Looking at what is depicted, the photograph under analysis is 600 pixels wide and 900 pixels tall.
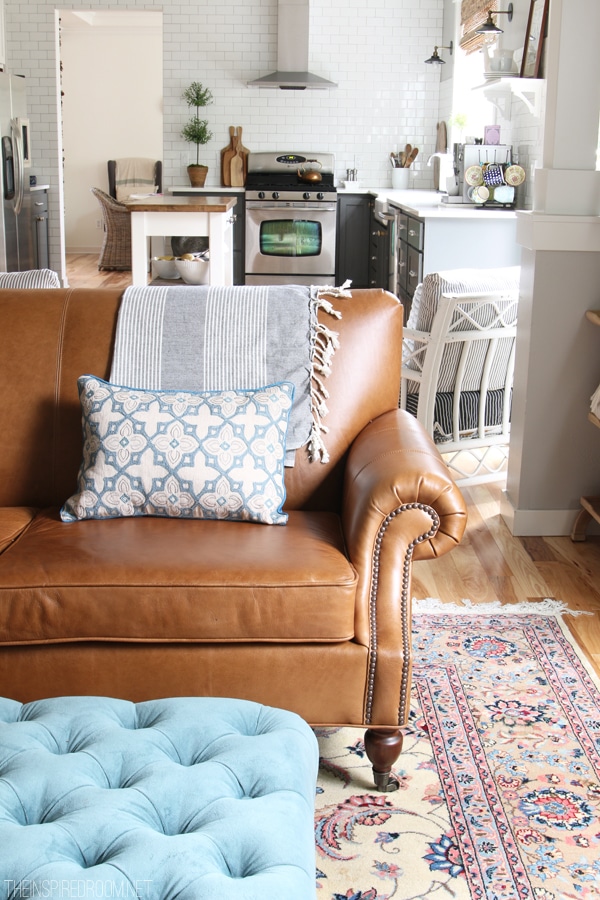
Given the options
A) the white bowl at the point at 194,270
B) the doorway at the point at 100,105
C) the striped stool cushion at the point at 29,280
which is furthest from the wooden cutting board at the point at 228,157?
the striped stool cushion at the point at 29,280

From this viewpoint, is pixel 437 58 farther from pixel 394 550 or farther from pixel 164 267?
pixel 394 550

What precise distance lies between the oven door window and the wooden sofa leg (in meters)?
5.90

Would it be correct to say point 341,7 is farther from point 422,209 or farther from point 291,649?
point 291,649

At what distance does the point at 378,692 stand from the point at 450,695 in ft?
1.59

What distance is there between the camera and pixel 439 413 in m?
3.69

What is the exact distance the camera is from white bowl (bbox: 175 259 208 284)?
4609 mm

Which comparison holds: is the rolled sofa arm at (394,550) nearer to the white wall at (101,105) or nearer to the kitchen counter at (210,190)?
the kitchen counter at (210,190)

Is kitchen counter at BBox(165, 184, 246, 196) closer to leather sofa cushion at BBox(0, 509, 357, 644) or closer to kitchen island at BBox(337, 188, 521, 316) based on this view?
kitchen island at BBox(337, 188, 521, 316)

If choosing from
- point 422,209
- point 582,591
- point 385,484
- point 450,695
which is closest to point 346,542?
point 385,484

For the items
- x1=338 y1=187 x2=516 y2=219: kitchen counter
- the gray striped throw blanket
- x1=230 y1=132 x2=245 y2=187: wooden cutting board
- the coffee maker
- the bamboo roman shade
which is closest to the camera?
the gray striped throw blanket

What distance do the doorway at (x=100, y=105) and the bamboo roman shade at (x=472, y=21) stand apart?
550 centimetres

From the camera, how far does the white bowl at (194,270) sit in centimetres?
461

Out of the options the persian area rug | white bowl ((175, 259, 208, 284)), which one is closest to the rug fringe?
the persian area rug

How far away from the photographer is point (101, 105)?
11211mm
